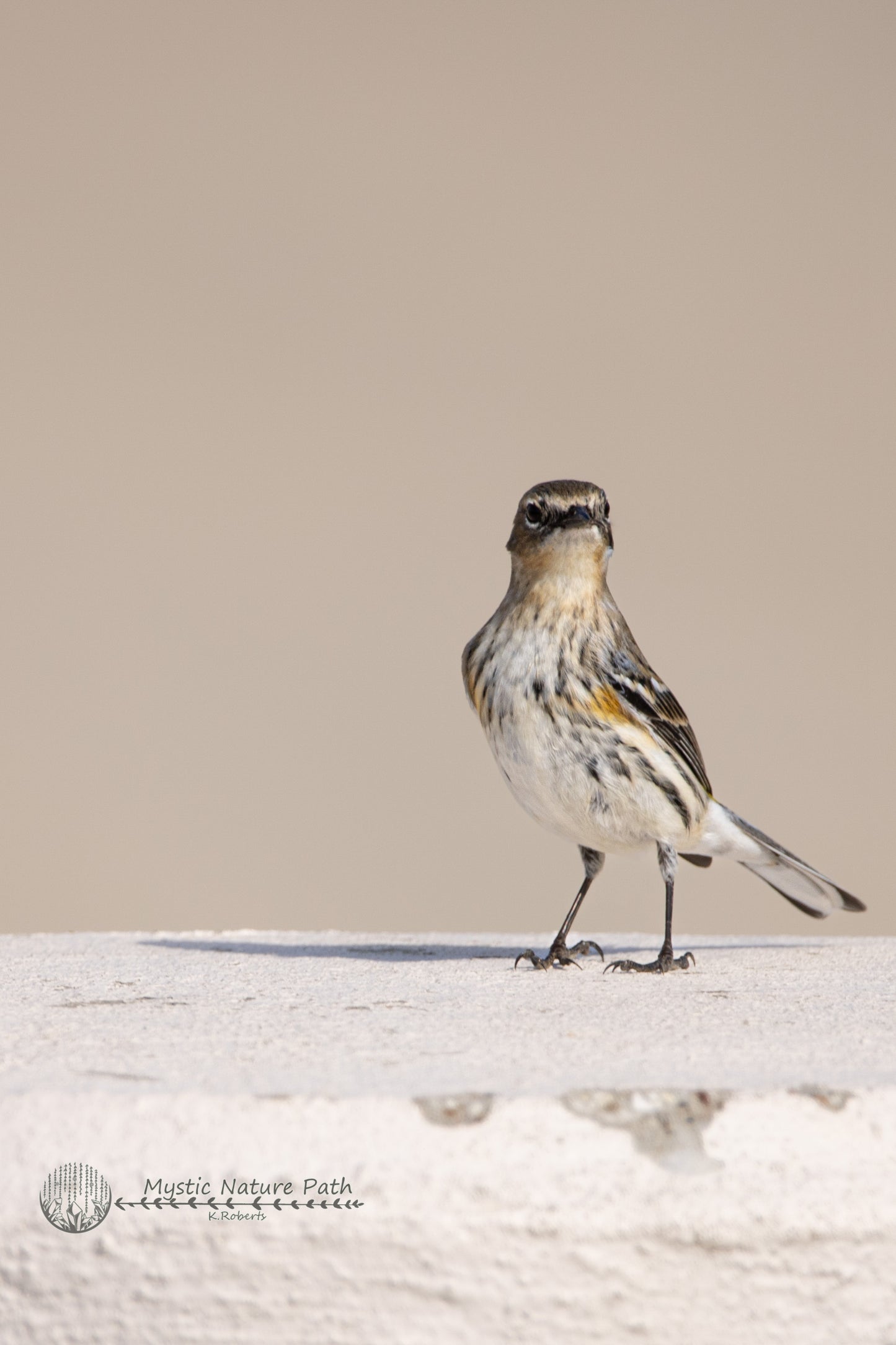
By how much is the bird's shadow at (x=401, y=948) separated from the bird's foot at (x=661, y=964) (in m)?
0.43

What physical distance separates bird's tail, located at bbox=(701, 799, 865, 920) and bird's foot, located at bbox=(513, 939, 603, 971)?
0.55m

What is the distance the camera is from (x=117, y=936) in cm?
509

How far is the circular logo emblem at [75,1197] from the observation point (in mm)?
2025

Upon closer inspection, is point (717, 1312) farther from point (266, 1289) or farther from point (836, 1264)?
point (266, 1289)

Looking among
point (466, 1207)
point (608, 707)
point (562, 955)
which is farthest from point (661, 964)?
point (466, 1207)

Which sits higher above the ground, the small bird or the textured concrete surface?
the small bird

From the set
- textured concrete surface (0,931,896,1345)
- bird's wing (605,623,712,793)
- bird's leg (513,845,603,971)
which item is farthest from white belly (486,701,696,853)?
textured concrete surface (0,931,896,1345)

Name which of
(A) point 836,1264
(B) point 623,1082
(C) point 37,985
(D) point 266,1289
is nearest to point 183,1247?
(D) point 266,1289

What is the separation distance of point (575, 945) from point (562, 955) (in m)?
0.36

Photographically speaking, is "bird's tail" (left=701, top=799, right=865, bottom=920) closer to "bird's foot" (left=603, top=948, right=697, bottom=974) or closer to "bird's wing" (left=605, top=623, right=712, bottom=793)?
"bird's wing" (left=605, top=623, right=712, bottom=793)

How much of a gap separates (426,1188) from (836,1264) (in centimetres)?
59

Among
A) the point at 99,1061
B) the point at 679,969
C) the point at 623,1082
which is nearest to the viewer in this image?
the point at 623,1082

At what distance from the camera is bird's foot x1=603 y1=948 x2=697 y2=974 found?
419 centimetres

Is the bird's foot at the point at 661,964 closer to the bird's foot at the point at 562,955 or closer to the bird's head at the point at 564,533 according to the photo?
the bird's foot at the point at 562,955
